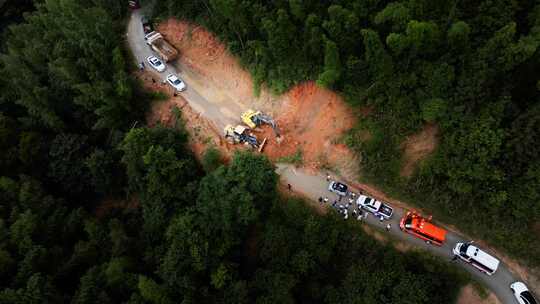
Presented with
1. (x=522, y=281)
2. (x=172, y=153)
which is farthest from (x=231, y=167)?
(x=522, y=281)

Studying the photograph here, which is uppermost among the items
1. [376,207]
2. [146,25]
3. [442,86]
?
[146,25]

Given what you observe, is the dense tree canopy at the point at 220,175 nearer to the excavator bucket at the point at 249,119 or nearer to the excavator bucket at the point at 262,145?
the excavator bucket at the point at 249,119

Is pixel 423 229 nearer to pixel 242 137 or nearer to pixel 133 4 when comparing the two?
pixel 242 137

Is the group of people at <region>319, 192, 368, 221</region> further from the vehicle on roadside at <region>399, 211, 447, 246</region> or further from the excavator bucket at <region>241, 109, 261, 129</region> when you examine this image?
the excavator bucket at <region>241, 109, 261, 129</region>

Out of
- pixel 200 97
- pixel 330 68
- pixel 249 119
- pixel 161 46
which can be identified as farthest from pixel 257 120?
pixel 161 46

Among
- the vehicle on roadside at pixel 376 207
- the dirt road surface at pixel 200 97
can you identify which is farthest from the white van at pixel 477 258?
the dirt road surface at pixel 200 97

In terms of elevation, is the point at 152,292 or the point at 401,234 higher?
the point at 401,234
